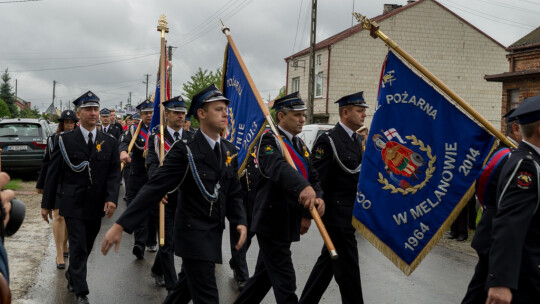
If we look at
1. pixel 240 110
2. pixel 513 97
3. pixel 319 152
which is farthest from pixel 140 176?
pixel 513 97

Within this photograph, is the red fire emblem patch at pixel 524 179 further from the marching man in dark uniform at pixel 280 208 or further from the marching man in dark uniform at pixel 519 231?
the marching man in dark uniform at pixel 280 208

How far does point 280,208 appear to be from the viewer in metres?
5.09

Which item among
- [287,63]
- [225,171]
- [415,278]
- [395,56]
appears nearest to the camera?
[225,171]

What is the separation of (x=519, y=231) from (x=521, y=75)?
15036mm

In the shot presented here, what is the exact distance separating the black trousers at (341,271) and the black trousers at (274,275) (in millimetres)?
527

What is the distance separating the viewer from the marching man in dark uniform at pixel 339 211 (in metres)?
5.32

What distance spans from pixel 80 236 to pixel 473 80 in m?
35.5

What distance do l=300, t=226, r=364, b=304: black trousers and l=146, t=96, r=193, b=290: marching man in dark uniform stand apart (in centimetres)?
178

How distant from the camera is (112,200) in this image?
20.7 ft

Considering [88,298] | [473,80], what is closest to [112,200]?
[88,298]

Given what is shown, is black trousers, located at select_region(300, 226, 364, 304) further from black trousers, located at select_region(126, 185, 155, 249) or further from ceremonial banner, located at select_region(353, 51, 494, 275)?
black trousers, located at select_region(126, 185, 155, 249)

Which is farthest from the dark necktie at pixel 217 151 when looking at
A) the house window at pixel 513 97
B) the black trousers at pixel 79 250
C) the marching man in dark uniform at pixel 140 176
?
the house window at pixel 513 97

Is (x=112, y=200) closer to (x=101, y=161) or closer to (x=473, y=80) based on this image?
(x=101, y=161)

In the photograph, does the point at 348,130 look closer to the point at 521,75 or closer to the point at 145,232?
the point at 145,232
